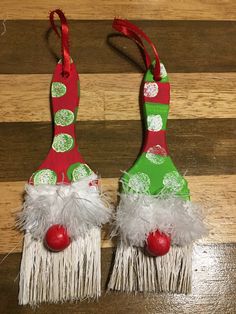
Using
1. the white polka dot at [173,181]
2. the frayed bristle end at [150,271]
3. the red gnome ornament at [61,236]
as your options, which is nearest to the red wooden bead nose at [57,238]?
the red gnome ornament at [61,236]

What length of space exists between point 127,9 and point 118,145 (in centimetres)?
33

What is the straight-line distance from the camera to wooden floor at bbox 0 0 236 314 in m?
0.73

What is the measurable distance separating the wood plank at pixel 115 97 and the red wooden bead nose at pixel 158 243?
262mm

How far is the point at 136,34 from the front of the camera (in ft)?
2.77

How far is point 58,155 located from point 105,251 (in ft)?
0.66

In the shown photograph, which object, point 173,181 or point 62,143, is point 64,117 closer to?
point 62,143

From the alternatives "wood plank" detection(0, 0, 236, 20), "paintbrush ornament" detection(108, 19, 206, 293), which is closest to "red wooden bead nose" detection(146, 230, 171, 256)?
"paintbrush ornament" detection(108, 19, 206, 293)

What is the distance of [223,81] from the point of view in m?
0.85

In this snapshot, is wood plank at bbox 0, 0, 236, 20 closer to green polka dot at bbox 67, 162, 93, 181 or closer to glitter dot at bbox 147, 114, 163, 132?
glitter dot at bbox 147, 114, 163, 132

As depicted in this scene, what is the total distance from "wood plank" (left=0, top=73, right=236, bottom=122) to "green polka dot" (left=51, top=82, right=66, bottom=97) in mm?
30

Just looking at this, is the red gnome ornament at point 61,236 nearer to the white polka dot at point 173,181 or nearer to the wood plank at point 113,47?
the white polka dot at point 173,181

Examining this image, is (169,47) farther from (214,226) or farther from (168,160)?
(214,226)

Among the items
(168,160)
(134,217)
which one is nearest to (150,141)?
(168,160)

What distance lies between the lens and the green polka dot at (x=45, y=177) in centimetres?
72
